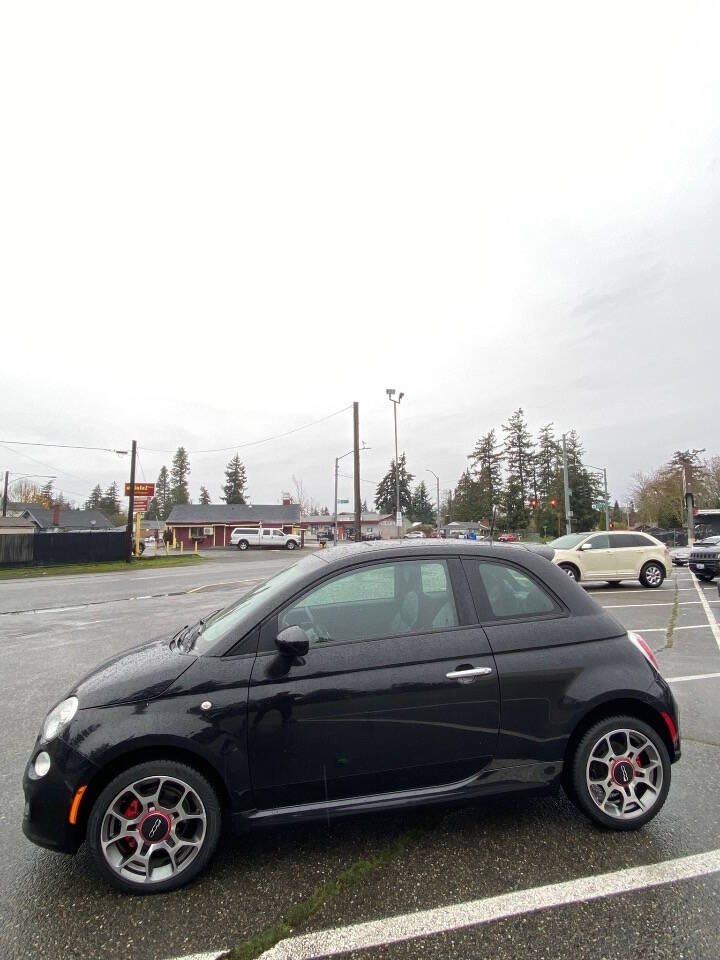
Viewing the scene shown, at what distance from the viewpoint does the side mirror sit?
2.78 m

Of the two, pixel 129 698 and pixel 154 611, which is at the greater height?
pixel 129 698

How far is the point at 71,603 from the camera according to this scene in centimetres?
1424

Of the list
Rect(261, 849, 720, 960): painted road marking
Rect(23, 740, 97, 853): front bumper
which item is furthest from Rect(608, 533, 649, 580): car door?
Rect(23, 740, 97, 853): front bumper

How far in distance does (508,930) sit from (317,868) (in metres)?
0.94

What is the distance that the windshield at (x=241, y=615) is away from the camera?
9.99ft

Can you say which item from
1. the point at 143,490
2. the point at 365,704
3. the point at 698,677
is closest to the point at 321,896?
the point at 365,704

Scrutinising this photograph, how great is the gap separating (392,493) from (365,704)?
119m

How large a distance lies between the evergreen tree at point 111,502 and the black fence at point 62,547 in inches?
4029

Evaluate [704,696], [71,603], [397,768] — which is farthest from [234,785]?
[71,603]

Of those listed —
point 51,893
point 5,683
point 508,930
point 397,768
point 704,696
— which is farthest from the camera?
point 5,683

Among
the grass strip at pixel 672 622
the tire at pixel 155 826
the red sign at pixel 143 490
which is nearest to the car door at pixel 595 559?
the grass strip at pixel 672 622

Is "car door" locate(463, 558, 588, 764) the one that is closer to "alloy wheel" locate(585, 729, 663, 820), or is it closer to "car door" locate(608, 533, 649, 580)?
"alloy wheel" locate(585, 729, 663, 820)

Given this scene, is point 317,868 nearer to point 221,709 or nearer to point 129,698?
point 221,709

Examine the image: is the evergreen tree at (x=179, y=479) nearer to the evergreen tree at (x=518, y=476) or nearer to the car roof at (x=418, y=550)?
the evergreen tree at (x=518, y=476)
